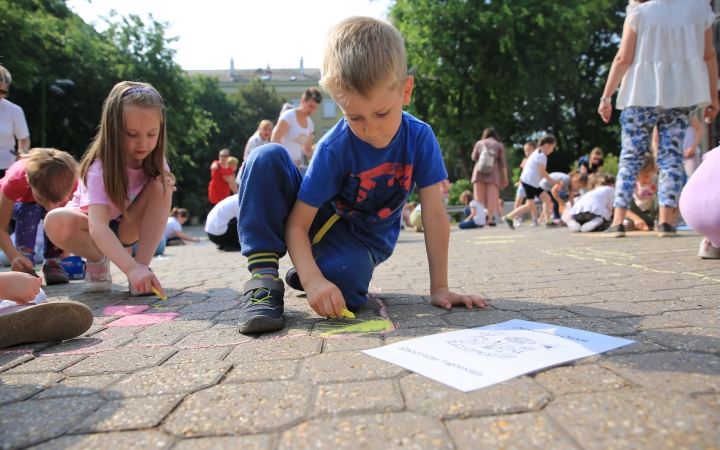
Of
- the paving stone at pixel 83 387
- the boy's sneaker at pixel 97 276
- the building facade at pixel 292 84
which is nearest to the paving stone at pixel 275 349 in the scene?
the paving stone at pixel 83 387

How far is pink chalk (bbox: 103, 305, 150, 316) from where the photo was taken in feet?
7.56

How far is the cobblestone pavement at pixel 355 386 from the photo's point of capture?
36.8 inches

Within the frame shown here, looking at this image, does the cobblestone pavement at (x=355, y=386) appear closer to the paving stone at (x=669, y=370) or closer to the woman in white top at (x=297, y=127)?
the paving stone at (x=669, y=370)

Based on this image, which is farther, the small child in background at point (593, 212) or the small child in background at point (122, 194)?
the small child in background at point (593, 212)

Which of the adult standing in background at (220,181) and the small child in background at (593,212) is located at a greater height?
the adult standing in background at (220,181)

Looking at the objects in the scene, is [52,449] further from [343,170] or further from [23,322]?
[343,170]

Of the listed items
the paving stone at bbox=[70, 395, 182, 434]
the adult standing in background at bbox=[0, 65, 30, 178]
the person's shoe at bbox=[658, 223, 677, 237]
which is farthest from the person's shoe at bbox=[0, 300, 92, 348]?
the person's shoe at bbox=[658, 223, 677, 237]

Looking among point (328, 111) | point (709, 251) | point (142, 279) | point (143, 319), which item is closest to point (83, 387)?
point (143, 319)

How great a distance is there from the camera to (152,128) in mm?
2699

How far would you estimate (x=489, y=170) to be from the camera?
9180 mm

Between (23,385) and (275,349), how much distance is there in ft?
2.03

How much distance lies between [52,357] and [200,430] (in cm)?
84

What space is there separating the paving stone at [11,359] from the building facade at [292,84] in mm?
43761

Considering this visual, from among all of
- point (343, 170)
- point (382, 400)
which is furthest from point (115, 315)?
point (382, 400)
